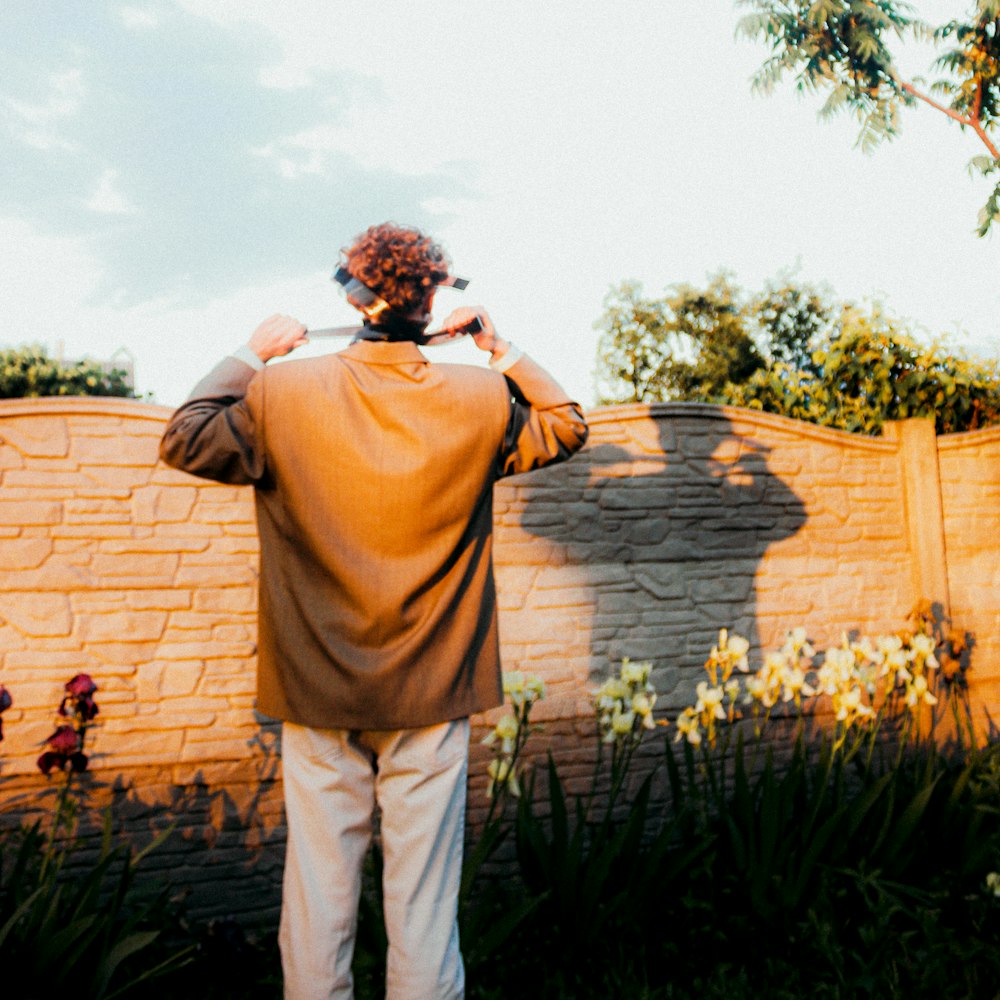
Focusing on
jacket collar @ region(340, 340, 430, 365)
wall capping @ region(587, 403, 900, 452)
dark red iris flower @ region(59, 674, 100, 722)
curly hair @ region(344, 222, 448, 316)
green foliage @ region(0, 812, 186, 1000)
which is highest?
A: wall capping @ region(587, 403, 900, 452)

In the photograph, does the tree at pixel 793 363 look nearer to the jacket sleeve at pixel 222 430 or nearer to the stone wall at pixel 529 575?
the stone wall at pixel 529 575

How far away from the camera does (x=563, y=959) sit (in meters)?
2.68

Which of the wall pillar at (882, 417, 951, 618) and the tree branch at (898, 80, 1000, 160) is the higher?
the tree branch at (898, 80, 1000, 160)

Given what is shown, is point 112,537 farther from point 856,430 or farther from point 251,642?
point 856,430

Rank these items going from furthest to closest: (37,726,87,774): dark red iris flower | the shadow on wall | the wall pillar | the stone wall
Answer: the wall pillar → the shadow on wall → the stone wall → (37,726,87,774): dark red iris flower

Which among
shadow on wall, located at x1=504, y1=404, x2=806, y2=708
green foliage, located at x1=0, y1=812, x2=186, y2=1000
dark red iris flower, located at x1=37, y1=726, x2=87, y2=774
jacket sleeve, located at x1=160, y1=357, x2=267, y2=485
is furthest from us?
shadow on wall, located at x1=504, y1=404, x2=806, y2=708

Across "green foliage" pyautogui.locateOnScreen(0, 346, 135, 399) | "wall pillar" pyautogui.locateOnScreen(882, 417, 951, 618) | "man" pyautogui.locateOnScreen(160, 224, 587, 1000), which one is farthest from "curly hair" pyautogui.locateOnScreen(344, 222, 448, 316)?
"green foliage" pyautogui.locateOnScreen(0, 346, 135, 399)

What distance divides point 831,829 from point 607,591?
1306 millimetres

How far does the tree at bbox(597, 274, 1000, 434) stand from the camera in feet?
18.2

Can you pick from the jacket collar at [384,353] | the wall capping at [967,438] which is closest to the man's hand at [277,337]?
the jacket collar at [384,353]

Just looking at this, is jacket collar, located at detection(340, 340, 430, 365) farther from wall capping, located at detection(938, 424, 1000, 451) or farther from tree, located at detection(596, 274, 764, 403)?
tree, located at detection(596, 274, 764, 403)

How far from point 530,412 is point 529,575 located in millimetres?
1807

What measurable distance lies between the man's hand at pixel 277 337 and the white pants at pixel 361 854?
2.52ft

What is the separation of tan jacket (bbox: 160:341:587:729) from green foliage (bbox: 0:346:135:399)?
6.15 metres
